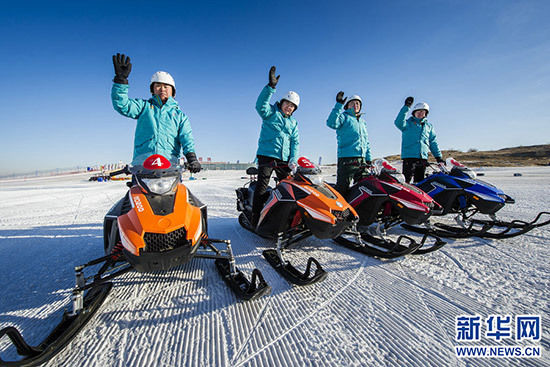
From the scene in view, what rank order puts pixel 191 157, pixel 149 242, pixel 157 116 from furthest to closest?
pixel 191 157 → pixel 157 116 → pixel 149 242

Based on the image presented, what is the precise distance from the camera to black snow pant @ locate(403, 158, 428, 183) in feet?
16.2

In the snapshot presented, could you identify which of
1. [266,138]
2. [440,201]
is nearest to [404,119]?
[440,201]

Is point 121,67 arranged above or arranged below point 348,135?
above

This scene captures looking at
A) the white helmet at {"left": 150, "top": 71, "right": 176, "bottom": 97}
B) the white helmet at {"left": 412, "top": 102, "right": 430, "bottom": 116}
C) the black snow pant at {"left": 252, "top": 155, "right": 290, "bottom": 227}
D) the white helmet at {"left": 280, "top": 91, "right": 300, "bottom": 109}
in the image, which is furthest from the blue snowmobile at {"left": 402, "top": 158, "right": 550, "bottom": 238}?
the white helmet at {"left": 150, "top": 71, "right": 176, "bottom": 97}

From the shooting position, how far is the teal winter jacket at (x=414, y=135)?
194 inches

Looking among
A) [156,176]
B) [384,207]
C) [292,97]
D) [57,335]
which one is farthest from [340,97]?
[57,335]

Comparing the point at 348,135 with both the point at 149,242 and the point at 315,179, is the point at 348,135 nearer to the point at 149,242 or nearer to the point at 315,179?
the point at 315,179

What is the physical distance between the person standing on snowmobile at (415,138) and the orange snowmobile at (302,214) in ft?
11.0

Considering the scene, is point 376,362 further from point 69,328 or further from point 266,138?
point 266,138

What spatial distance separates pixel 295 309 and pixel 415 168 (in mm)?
4673

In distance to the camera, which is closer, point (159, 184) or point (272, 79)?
point (159, 184)

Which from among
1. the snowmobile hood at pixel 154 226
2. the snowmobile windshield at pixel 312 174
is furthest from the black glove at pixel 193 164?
the snowmobile windshield at pixel 312 174

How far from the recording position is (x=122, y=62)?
7.87 ft

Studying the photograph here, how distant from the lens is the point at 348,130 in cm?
433
